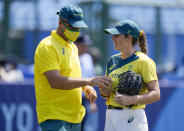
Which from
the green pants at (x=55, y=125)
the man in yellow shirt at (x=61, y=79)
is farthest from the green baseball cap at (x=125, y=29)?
the green pants at (x=55, y=125)

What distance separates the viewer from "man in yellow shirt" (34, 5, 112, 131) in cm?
416

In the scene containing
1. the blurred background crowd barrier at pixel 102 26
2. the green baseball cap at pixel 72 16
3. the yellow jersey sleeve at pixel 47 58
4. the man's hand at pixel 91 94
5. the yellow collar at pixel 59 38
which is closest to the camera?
the yellow jersey sleeve at pixel 47 58

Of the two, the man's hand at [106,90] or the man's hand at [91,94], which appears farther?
the man's hand at [91,94]

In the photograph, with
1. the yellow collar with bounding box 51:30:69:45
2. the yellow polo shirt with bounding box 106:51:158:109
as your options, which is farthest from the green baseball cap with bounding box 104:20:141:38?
the yellow collar with bounding box 51:30:69:45

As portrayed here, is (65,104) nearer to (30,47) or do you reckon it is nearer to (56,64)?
(56,64)

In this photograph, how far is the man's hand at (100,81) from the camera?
13.7 ft

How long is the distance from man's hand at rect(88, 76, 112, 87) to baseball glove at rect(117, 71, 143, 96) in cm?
13

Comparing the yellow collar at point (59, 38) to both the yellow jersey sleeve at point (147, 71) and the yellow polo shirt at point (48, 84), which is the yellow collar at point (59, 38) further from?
the yellow jersey sleeve at point (147, 71)

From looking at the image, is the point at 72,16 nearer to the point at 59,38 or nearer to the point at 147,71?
the point at 59,38

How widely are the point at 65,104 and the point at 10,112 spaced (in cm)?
364

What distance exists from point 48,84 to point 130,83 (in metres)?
0.82

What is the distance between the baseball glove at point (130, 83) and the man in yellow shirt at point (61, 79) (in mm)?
141

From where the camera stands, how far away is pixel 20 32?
13984 mm

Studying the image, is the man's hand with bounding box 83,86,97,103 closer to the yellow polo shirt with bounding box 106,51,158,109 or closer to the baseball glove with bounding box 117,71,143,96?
the yellow polo shirt with bounding box 106,51,158,109
